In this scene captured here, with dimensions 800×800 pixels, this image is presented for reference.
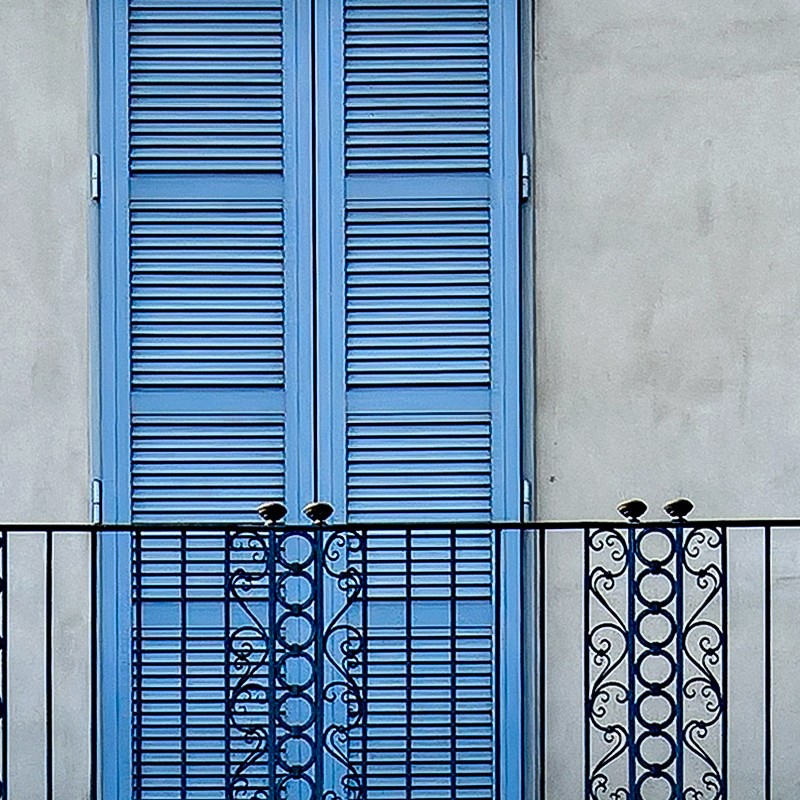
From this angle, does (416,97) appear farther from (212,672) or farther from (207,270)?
(212,672)

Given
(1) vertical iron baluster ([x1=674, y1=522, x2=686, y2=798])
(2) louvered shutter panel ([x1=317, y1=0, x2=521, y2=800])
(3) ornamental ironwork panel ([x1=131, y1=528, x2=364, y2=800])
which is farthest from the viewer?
(2) louvered shutter panel ([x1=317, y1=0, x2=521, y2=800])

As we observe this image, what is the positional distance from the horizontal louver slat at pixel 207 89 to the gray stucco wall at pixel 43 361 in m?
0.19

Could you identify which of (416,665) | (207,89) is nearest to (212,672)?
(416,665)

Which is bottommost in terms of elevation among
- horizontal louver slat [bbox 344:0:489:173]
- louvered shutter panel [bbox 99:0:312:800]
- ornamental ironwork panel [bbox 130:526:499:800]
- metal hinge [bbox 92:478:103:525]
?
ornamental ironwork panel [bbox 130:526:499:800]

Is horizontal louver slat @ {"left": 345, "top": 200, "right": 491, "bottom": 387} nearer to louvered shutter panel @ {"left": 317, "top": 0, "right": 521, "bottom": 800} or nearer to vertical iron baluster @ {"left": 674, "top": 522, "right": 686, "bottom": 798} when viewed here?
louvered shutter panel @ {"left": 317, "top": 0, "right": 521, "bottom": 800}

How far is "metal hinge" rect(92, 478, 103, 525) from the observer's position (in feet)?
17.5

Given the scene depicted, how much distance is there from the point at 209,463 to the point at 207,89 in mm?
1137

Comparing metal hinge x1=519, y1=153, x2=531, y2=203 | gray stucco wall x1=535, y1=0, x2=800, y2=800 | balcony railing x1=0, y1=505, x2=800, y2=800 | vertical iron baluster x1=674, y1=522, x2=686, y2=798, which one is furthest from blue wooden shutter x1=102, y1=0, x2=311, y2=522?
vertical iron baluster x1=674, y1=522, x2=686, y2=798

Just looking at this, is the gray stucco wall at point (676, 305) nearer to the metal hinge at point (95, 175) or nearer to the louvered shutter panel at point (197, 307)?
the louvered shutter panel at point (197, 307)

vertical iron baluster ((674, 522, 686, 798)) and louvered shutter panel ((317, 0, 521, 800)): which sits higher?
louvered shutter panel ((317, 0, 521, 800))

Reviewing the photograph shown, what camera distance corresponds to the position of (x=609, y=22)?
17.7ft

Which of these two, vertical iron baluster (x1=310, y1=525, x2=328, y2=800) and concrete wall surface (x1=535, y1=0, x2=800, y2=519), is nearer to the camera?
vertical iron baluster (x1=310, y1=525, x2=328, y2=800)

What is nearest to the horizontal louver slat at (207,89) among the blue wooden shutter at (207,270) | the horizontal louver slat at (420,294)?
the blue wooden shutter at (207,270)

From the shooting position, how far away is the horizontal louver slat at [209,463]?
17.5 feet
